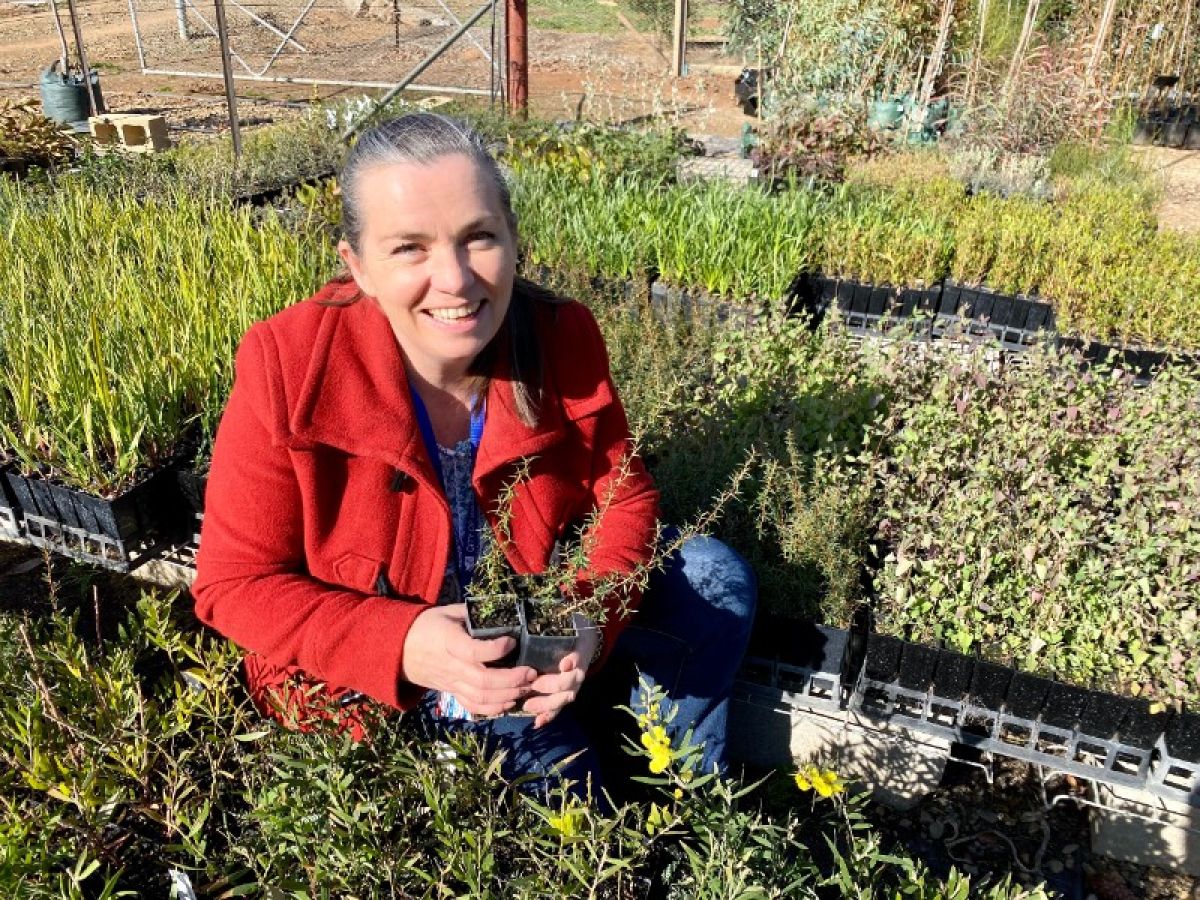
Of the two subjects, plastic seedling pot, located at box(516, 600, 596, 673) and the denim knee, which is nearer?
plastic seedling pot, located at box(516, 600, 596, 673)

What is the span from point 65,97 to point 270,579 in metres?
10.9

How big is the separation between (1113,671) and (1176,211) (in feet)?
23.0

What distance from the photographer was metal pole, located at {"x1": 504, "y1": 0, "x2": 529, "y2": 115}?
24.7ft

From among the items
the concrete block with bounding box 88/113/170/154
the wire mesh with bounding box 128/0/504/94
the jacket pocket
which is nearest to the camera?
the jacket pocket

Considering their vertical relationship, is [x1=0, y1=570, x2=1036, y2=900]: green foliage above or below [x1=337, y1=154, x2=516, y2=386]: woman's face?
below

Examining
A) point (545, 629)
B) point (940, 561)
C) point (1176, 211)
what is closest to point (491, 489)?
point (545, 629)

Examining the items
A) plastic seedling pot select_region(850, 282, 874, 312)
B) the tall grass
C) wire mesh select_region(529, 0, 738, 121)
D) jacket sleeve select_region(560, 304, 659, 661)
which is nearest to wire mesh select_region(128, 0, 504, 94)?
wire mesh select_region(529, 0, 738, 121)

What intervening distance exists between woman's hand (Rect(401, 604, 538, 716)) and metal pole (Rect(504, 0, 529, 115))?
672cm

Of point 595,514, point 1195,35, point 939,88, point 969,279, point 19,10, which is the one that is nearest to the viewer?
point 595,514

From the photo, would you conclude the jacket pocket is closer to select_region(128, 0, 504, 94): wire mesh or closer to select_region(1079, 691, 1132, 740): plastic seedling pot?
select_region(1079, 691, 1132, 740): plastic seedling pot

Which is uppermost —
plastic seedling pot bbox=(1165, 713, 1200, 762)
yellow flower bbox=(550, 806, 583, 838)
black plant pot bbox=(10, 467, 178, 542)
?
yellow flower bbox=(550, 806, 583, 838)

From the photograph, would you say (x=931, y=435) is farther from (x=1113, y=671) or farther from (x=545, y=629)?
(x=545, y=629)

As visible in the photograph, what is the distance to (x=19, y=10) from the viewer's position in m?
21.8

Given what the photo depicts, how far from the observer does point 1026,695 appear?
1994mm
